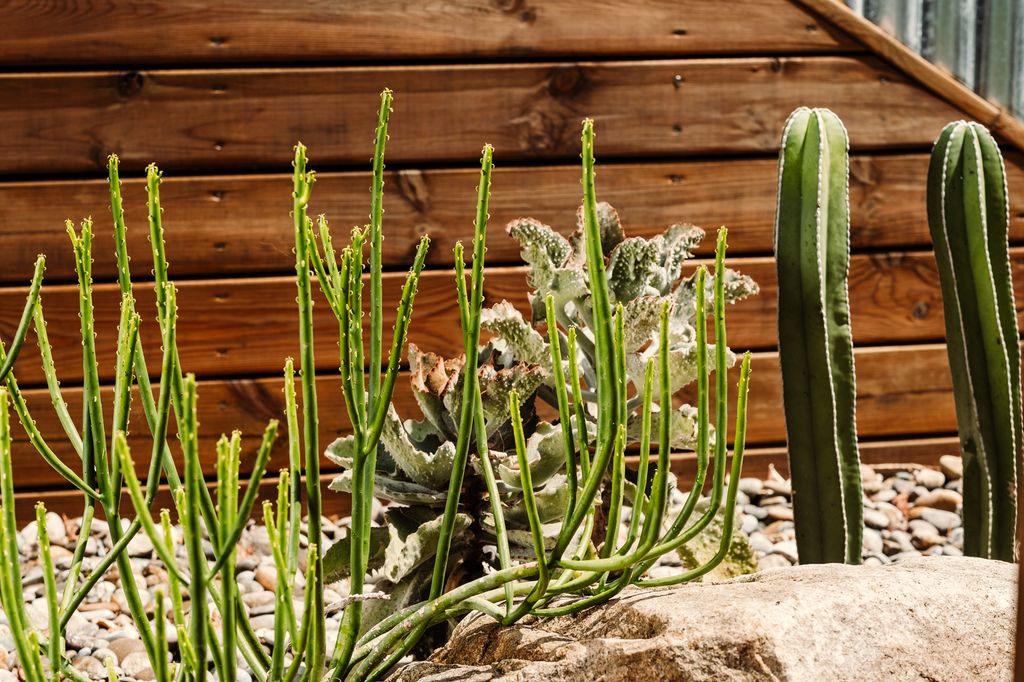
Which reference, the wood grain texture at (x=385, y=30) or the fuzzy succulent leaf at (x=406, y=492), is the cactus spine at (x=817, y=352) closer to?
the fuzzy succulent leaf at (x=406, y=492)

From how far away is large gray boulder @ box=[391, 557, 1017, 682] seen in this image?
0.83 m

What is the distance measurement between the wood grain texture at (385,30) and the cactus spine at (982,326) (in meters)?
0.90

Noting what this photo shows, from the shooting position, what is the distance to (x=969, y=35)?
2.45m

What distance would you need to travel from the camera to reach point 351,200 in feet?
7.64

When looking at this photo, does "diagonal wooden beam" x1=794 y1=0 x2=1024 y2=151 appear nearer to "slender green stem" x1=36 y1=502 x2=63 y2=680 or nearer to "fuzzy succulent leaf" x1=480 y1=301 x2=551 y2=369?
"fuzzy succulent leaf" x1=480 y1=301 x2=551 y2=369

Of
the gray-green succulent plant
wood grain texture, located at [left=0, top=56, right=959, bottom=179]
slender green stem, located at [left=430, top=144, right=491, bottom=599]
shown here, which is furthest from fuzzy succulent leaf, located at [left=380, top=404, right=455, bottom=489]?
wood grain texture, located at [left=0, top=56, right=959, bottom=179]

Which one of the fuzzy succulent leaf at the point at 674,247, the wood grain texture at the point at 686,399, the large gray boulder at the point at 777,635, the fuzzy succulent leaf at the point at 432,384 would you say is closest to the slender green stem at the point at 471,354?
the large gray boulder at the point at 777,635

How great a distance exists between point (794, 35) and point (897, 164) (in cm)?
40

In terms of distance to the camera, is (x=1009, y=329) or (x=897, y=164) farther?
(x=897, y=164)

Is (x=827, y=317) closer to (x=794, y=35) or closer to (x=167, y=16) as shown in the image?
(x=794, y=35)

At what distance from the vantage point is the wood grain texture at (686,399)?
2.32 m

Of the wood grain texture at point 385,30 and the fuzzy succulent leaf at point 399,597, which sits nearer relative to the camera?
the fuzzy succulent leaf at point 399,597

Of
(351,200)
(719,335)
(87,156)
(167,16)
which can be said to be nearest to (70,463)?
(87,156)

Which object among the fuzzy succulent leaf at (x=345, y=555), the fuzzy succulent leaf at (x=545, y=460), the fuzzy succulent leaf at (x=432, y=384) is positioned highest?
the fuzzy succulent leaf at (x=432, y=384)
